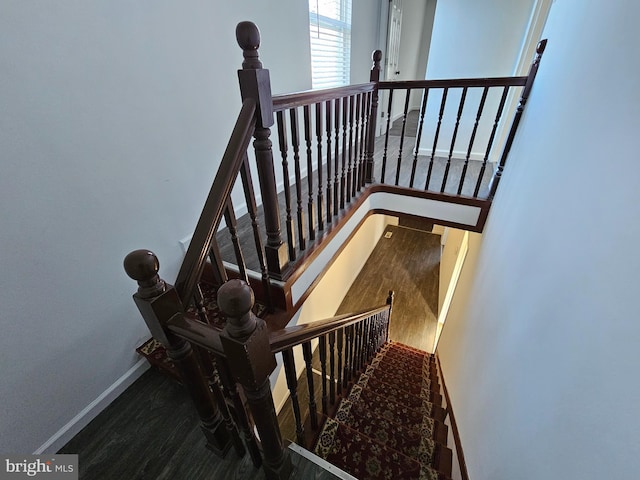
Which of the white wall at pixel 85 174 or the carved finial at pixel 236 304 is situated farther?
the white wall at pixel 85 174

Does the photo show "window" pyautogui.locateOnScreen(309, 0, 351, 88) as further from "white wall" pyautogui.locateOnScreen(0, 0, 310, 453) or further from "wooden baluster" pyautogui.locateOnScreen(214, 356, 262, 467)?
"wooden baluster" pyautogui.locateOnScreen(214, 356, 262, 467)

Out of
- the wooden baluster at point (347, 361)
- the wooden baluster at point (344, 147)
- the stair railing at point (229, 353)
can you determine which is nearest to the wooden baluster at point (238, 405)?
the stair railing at point (229, 353)

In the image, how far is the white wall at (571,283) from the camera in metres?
0.63

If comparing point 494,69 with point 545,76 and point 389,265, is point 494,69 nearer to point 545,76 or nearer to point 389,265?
point 545,76

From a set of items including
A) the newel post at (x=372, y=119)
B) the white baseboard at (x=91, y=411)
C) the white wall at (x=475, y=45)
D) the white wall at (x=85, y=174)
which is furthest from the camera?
the white wall at (x=475, y=45)

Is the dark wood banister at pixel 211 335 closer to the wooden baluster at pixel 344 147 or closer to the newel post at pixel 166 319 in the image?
the newel post at pixel 166 319

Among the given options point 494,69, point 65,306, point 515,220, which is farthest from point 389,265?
point 65,306

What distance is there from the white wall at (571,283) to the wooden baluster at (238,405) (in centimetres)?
90

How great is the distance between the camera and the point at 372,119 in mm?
2242

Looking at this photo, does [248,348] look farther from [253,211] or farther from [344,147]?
[344,147]

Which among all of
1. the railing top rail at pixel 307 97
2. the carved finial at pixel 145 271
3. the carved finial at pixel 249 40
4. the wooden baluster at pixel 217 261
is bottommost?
the wooden baluster at pixel 217 261

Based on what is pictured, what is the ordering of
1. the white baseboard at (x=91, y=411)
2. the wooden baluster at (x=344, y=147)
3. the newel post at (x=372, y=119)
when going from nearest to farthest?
1. the white baseboard at (x=91, y=411)
2. the wooden baluster at (x=344, y=147)
3. the newel post at (x=372, y=119)

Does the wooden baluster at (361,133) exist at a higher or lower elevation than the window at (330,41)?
lower

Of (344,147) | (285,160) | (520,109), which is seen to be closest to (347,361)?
(285,160)
